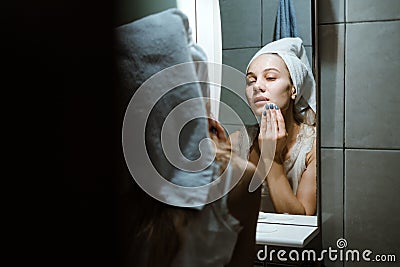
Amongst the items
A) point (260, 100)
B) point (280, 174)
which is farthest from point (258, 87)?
point (280, 174)

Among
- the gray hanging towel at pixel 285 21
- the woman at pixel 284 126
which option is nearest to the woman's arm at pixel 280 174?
the woman at pixel 284 126

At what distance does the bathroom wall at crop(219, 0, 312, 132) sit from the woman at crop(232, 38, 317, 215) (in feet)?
0.06

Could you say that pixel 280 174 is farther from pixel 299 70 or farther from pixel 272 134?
pixel 299 70

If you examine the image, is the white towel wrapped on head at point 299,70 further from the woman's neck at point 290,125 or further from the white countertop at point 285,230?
the white countertop at point 285,230

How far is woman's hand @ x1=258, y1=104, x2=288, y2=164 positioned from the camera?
2.39 feet

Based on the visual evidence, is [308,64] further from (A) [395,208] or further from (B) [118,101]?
(B) [118,101]

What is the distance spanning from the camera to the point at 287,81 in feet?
2.73

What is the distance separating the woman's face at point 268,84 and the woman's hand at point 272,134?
0.05ft

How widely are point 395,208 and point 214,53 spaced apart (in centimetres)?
45

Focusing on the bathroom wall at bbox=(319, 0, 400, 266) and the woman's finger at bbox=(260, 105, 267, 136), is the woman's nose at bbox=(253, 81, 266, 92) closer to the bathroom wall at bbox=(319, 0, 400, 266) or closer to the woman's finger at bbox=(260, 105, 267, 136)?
the woman's finger at bbox=(260, 105, 267, 136)

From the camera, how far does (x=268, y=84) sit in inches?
30.4

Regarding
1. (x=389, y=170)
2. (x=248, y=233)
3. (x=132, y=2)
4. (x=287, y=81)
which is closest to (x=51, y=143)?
(x=132, y=2)

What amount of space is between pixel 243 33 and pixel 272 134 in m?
0.16

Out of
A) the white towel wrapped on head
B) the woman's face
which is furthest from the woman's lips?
the white towel wrapped on head
